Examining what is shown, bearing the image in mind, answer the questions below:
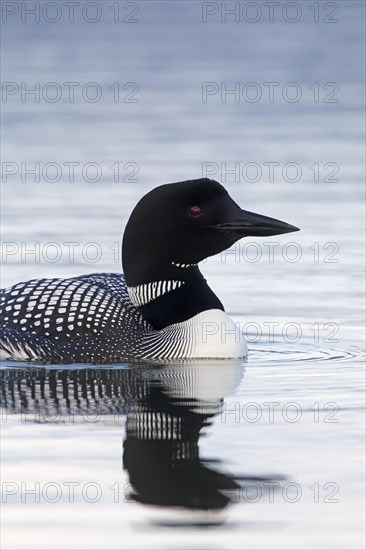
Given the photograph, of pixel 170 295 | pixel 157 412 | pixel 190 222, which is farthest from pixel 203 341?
pixel 157 412

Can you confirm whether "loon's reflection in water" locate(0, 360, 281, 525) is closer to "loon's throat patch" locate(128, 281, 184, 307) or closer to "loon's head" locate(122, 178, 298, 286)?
"loon's throat patch" locate(128, 281, 184, 307)

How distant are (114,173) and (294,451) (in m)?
8.04

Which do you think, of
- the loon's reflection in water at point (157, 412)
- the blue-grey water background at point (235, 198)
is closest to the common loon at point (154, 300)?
the loon's reflection in water at point (157, 412)

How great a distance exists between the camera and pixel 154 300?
943 cm

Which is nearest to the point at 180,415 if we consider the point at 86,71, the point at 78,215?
the point at 78,215

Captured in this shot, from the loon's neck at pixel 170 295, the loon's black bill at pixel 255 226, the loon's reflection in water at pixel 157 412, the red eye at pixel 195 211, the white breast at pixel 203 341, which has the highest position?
the red eye at pixel 195 211

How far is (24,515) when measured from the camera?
613 centimetres

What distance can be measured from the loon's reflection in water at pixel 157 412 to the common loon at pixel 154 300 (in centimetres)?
13

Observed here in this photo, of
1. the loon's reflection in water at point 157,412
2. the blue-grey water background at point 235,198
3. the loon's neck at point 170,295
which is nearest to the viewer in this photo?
the blue-grey water background at point 235,198

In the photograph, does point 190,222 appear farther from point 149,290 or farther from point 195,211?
point 149,290

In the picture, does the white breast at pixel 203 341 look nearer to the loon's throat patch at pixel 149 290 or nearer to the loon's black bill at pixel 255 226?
the loon's throat patch at pixel 149 290

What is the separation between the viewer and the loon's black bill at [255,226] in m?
9.13

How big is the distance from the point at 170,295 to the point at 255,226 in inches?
23.7

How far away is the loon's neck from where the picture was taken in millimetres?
9344
